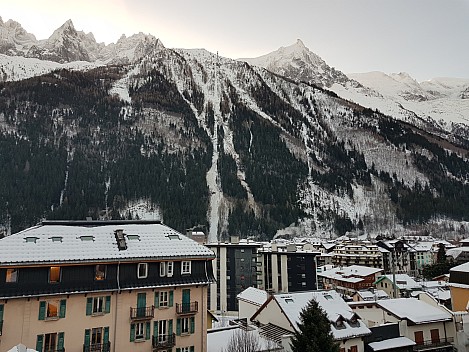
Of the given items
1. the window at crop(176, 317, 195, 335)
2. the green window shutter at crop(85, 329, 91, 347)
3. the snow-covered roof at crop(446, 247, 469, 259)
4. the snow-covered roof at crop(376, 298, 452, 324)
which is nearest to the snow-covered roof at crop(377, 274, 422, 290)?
the snow-covered roof at crop(446, 247, 469, 259)

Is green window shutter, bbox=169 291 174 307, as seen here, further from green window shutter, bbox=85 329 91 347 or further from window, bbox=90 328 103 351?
green window shutter, bbox=85 329 91 347

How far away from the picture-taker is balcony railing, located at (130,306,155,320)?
2698 cm

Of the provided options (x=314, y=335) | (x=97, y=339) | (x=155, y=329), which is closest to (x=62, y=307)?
(x=97, y=339)

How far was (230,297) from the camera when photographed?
75812 mm

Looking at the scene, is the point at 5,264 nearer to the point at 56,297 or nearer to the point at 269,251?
the point at 56,297

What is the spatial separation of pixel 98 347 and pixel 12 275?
24.3 feet

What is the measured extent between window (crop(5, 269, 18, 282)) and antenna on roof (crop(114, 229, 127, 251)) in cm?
677

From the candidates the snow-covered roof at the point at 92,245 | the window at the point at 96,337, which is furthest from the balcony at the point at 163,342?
the snow-covered roof at the point at 92,245

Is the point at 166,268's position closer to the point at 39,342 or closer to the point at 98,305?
the point at 98,305

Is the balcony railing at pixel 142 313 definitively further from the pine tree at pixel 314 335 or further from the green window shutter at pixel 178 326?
the pine tree at pixel 314 335

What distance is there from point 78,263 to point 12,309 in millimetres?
4576

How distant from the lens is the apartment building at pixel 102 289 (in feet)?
79.2

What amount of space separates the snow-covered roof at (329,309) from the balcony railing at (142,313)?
12097mm

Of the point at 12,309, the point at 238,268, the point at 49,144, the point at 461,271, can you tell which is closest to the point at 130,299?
the point at 12,309
